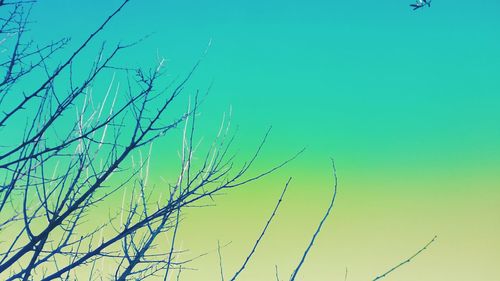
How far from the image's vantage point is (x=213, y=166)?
2.79 metres

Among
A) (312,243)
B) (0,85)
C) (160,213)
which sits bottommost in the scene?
(312,243)

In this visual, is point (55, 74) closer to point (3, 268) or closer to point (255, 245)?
point (3, 268)

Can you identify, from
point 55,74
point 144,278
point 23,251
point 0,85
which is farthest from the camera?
point 144,278

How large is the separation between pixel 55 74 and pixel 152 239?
1.36 m

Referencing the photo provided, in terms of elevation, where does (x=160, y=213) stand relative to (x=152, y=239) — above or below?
below

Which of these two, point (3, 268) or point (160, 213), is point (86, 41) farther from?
point (3, 268)

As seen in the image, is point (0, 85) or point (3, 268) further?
point (0, 85)

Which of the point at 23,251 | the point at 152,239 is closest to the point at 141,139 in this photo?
the point at 23,251

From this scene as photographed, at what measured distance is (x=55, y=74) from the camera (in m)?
1.97

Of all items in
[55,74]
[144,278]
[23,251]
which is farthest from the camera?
[144,278]

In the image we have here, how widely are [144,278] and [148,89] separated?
146 cm

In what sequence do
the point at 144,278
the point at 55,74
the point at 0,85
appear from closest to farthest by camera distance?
the point at 55,74 → the point at 0,85 → the point at 144,278

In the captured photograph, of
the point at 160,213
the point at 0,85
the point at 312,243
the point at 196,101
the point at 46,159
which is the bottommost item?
the point at 312,243

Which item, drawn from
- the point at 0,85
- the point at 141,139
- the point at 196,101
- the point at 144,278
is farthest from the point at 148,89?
the point at 144,278
